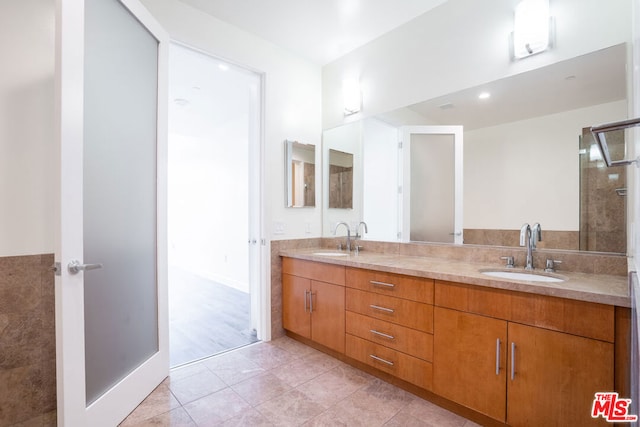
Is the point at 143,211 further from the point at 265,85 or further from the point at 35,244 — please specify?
the point at 265,85

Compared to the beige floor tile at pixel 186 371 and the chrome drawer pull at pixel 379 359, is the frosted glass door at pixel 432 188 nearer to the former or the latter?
the chrome drawer pull at pixel 379 359

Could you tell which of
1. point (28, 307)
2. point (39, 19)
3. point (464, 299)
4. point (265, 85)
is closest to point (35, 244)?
point (28, 307)

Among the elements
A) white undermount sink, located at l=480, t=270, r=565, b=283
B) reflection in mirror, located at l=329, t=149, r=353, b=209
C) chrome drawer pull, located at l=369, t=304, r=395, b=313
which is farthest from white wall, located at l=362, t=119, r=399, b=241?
white undermount sink, located at l=480, t=270, r=565, b=283

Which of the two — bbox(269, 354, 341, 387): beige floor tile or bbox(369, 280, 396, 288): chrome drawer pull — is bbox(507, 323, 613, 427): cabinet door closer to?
bbox(369, 280, 396, 288): chrome drawer pull

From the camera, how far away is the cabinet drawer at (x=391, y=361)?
5.75ft

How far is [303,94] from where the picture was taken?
2.99 meters

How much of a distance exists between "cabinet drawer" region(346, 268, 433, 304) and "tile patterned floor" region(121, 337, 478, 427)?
638mm

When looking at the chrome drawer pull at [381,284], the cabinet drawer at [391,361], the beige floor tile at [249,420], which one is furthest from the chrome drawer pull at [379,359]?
the beige floor tile at [249,420]

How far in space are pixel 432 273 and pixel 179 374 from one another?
1.91 meters

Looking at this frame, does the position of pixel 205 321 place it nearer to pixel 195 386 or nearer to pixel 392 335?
pixel 195 386

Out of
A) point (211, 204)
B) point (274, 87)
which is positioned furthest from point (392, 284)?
point (211, 204)

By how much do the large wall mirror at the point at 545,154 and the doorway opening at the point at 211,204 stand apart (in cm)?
177

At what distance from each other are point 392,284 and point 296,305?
1.06 meters

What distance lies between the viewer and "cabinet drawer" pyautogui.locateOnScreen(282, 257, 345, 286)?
226cm
